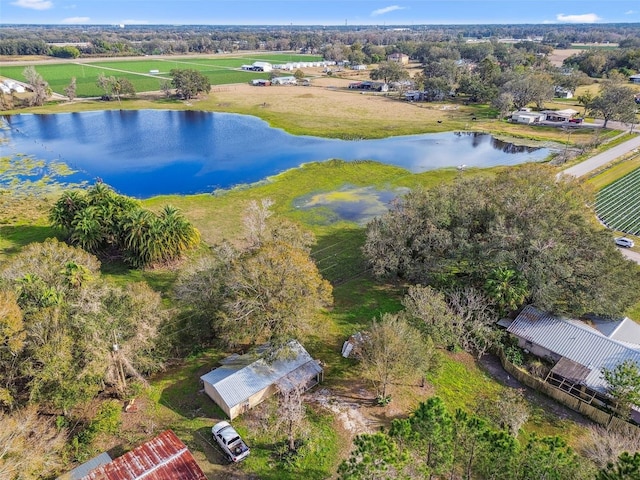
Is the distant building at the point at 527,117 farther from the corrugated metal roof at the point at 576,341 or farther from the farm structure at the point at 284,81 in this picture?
the corrugated metal roof at the point at 576,341

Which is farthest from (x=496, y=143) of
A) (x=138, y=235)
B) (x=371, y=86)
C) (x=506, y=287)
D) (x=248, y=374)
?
(x=248, y=374)

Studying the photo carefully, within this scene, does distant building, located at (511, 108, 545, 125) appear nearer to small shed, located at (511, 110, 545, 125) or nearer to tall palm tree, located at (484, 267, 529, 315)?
small shed, located at (511, 110, 545, 125)

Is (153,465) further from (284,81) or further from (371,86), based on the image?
(284,81)

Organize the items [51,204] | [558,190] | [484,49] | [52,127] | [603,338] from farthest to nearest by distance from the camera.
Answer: [484,49], [52,127], [51,204], [558,190], [603,338]

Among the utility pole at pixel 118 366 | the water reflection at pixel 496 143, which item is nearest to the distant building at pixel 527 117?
the water reflection at pixel 496 143

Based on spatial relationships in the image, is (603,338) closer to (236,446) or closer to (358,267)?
(358,267)

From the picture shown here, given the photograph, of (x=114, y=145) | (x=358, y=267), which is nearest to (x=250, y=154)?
(x=114, y=145)
